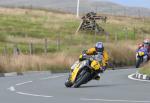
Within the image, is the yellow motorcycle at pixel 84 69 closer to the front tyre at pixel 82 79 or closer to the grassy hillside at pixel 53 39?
the front tyre at pixel 82 79

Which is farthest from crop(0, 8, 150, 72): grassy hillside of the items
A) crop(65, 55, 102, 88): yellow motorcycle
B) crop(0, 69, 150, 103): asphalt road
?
crop(65, 55, 102, 88): yellow motorcycle

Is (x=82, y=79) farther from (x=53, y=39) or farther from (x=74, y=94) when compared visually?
(x=53, y=39)

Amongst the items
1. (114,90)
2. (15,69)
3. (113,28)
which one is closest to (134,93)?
(114,90)

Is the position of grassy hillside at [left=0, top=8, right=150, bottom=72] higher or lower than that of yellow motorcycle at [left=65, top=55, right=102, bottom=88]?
lower

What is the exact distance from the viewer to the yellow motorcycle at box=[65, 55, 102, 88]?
21.8m

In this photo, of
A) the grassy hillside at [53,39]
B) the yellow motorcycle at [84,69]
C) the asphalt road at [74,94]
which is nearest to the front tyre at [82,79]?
the yellow motorcycle at [84,69]

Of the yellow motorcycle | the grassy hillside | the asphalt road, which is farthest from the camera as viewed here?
the grassy hillside

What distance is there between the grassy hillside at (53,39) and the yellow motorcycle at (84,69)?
1190 cm

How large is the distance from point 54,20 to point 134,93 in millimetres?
64283

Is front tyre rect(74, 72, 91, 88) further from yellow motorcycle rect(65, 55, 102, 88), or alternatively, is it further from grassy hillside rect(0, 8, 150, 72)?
grassy hillside rect(0, 8, 150, 72)

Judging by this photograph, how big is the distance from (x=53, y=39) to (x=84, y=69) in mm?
40004

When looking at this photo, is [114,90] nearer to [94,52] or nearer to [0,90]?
[94,52]

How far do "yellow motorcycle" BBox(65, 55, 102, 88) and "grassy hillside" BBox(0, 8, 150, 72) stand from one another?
11899mm

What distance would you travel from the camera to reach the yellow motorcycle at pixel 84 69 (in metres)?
21.8
